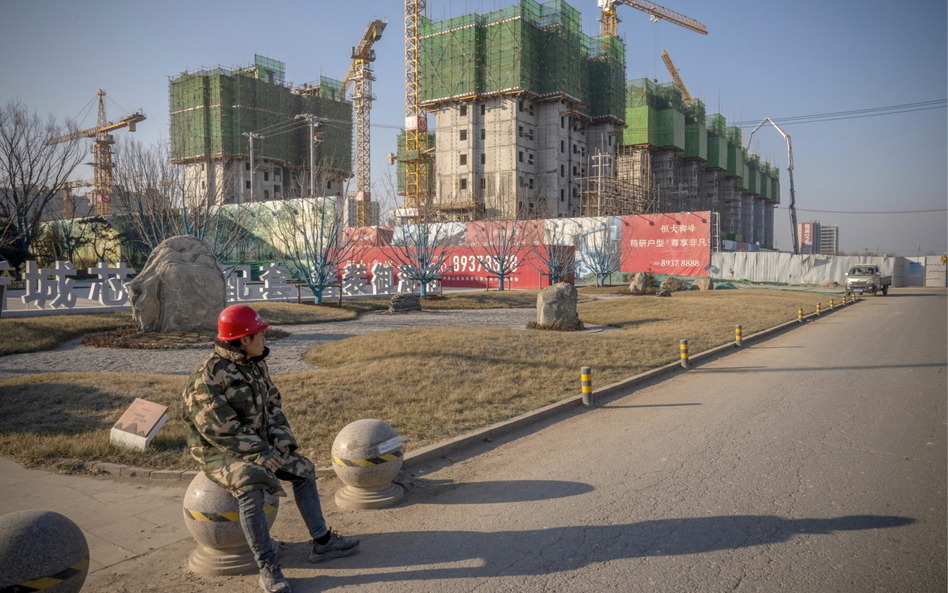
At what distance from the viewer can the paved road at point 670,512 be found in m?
3.92

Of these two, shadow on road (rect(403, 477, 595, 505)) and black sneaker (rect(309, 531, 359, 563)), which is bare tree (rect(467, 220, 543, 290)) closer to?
shadow on road (rect(403, 477, 595, 505))

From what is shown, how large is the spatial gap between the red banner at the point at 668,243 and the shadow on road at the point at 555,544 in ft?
133

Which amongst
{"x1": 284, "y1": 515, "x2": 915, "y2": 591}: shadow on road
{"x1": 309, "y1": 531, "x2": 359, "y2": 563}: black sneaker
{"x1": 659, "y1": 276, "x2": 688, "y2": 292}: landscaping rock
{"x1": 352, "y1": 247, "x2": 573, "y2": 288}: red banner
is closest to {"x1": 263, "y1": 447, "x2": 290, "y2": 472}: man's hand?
{"x1": 309, "y1": 531, "x2": 359, "y2": 563}: black sneaker

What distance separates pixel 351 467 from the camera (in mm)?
5043

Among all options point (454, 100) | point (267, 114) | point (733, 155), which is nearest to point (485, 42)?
point (454, 100)

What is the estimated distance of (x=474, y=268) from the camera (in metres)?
40.0

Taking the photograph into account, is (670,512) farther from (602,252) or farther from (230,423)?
(602,252)

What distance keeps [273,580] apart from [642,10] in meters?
115

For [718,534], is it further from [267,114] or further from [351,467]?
[267,114]

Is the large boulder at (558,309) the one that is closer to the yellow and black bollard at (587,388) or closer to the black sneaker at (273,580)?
the yellow and black bollard at (587,388)

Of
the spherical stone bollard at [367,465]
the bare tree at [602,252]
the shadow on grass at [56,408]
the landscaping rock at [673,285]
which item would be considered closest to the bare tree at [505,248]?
the bare tree at [602,252]

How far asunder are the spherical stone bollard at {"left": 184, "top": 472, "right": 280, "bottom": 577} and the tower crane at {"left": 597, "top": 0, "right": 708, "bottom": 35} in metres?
105

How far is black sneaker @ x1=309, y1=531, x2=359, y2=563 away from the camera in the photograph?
4.12 m

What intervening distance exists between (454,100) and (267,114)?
3461cm
